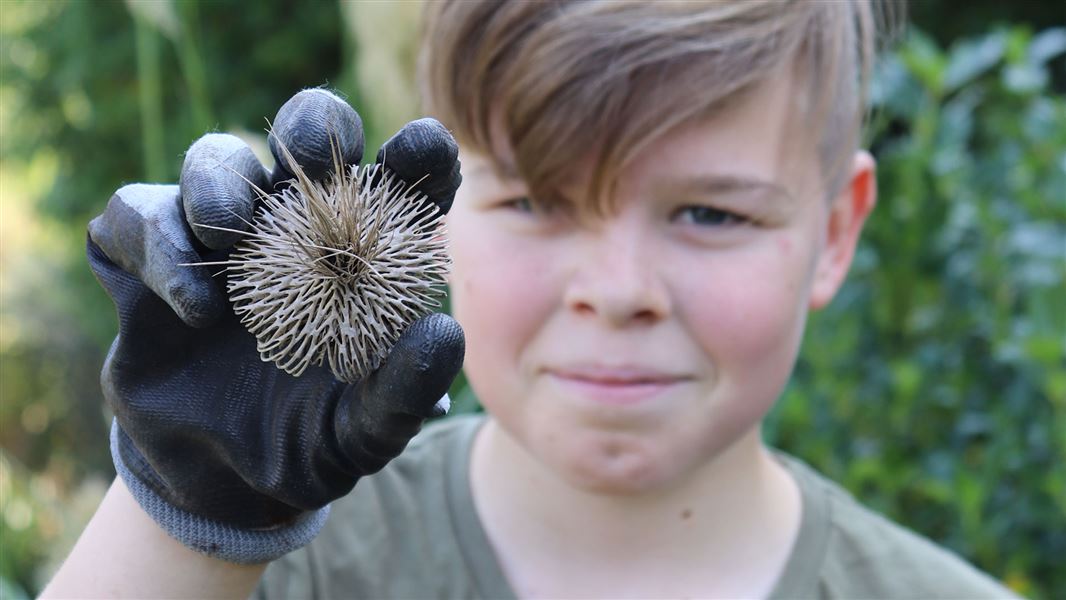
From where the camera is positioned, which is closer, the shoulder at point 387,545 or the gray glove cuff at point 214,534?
the gray glove cuff at point 214,534

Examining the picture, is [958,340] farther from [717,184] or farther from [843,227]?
[717,184]

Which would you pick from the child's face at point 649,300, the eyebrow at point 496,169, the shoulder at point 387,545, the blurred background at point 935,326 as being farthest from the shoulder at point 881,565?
the eyebrow at point 496,169

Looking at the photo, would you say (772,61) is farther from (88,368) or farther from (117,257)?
(88,368)

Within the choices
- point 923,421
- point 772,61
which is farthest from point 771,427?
point 772,61

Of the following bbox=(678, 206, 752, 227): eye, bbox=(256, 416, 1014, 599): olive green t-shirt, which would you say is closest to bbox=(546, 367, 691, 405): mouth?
bbox=(678, 206, 752, 227): eye

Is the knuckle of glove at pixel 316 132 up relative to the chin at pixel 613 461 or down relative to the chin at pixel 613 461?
up

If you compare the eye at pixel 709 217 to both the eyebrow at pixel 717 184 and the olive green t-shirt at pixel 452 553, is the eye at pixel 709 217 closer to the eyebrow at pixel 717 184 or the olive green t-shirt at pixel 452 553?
the eyebrow at pixel 717 184

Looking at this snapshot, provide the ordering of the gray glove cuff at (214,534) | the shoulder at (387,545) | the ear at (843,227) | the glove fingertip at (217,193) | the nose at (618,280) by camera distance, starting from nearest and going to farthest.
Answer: the glove fingertip at (217,193) → the gray glove cuff at (214,534) → the nose at (618,280) → the shoulder at (387,545) → the ear at (843,227)
